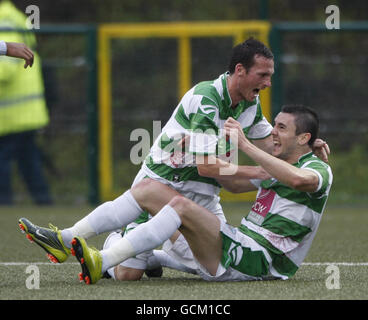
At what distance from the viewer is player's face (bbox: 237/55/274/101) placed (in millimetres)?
5871

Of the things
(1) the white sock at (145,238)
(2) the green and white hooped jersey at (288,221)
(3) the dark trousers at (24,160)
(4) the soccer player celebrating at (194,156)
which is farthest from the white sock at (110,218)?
(3) the dark trousers at (24,160)

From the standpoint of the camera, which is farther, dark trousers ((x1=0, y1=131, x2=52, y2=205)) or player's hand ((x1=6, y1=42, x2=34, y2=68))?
dark trousers ((x1=0, y1=131, x2=52, y2=205))

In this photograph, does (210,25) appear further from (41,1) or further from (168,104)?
(41,1)

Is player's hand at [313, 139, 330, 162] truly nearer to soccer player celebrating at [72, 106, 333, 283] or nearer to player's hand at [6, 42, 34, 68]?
soccer player celebrating at [72, 106, 333, 283]

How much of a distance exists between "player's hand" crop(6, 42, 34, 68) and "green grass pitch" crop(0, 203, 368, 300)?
1.22 metres

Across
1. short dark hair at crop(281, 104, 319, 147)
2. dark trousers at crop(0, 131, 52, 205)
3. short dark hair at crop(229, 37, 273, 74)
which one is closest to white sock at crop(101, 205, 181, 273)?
short dark hair at crop(281, 104, 319, 147)

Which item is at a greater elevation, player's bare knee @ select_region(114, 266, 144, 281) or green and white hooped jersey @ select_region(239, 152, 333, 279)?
green and white hooped jersey @ select_region(239, 152, 333, 279)

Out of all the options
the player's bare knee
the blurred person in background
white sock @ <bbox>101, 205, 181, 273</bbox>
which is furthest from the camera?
the blurred person in background

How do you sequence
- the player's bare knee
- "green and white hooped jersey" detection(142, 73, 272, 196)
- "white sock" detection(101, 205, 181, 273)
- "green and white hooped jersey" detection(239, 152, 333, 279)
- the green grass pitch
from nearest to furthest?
the green grass pitch
"white sock" detection(101, 205, 181, 273)
"green and white hooped jersey" detection(239, 152, 333, 279)
"green and white hooped jersey" detection(142, 73, 272, 196)
the player's bare knee

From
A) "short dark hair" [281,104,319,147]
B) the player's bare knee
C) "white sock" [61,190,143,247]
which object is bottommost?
the player's bare knee

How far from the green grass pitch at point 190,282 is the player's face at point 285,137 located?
0.70 meters

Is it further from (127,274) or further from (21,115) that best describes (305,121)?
(21,115)

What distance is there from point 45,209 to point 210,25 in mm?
2755

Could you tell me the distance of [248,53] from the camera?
5.92 m
